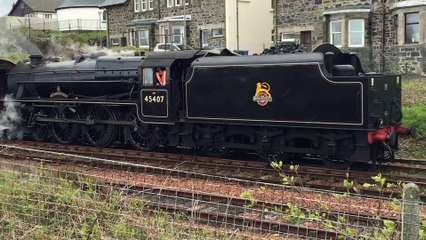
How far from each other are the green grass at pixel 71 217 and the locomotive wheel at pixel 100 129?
7207 millimetres

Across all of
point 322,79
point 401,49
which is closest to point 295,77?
point 322,79

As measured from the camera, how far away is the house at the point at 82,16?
49.6m

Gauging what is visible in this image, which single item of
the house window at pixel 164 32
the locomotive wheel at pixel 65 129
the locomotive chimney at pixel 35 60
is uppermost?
the house window at pixel 164 32

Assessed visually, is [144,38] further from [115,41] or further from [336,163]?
[336,163]

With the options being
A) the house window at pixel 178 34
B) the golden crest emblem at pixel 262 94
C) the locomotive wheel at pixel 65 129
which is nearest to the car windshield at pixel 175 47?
the house window at pixel 178 34

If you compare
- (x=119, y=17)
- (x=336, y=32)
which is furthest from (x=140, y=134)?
(x=119, y=17)

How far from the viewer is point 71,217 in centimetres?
525

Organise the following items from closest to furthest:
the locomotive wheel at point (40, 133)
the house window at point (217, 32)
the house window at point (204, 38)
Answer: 1. the locomotive wheel at point (40, 133)
2. the house window at point (217, 32)
3. the house window at point (204, 38)

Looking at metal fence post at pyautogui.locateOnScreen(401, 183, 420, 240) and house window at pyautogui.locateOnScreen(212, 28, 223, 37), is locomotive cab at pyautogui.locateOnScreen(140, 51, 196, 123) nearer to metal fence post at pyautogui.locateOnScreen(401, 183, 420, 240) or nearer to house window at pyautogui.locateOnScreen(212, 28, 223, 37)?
metal fence post at pyautogui.locateOnScreen(401, 183, 420, 240)

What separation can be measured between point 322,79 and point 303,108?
2.27ft

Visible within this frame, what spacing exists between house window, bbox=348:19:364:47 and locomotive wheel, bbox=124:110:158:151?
14195 millimetres

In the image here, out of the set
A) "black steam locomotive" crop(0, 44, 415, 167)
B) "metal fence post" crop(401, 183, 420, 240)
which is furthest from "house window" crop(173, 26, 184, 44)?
"metal fence post" crop(401, 183, 420, 240)

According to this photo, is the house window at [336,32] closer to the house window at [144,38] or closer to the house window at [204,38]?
the house window at [204,38]

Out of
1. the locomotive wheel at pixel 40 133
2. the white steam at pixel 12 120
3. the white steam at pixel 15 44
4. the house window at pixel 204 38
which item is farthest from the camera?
the white steam at pixel 15 44
